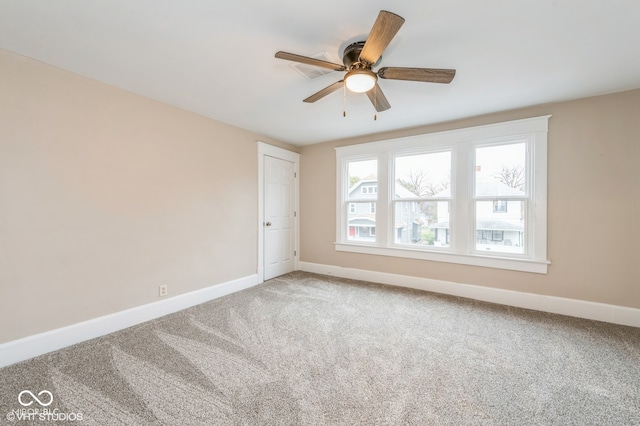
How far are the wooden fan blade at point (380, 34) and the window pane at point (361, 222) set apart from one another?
2762mm

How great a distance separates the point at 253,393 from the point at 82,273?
196 centimetres

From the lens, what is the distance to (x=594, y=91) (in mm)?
2631

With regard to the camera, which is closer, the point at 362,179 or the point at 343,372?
the point at 343,372

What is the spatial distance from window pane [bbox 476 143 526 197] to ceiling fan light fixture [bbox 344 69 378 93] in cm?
233

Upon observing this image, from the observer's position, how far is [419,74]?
6.07ft

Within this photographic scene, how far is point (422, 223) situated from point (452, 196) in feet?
1.84

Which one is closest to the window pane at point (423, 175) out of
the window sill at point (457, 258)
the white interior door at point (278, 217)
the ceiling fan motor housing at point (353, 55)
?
the window sill at point (457, 258)

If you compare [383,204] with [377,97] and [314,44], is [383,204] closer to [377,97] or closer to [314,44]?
[377,97]

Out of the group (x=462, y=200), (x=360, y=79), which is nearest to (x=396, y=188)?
(x=462, y=200)

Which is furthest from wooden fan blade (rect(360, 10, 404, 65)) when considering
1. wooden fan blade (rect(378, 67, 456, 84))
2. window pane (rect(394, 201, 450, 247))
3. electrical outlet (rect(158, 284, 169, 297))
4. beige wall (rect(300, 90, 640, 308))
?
electrical outlet (rect(158, 284, 169, 297))

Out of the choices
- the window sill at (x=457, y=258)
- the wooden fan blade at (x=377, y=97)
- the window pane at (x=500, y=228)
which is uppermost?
the wooden fan blade at (x=377, y=97)

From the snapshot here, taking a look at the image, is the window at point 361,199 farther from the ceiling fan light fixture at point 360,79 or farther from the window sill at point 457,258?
the ceiling fan light fixture at point 360,79

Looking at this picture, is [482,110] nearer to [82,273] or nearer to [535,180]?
→ [535,180]

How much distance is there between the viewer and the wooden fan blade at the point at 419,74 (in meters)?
1.80
